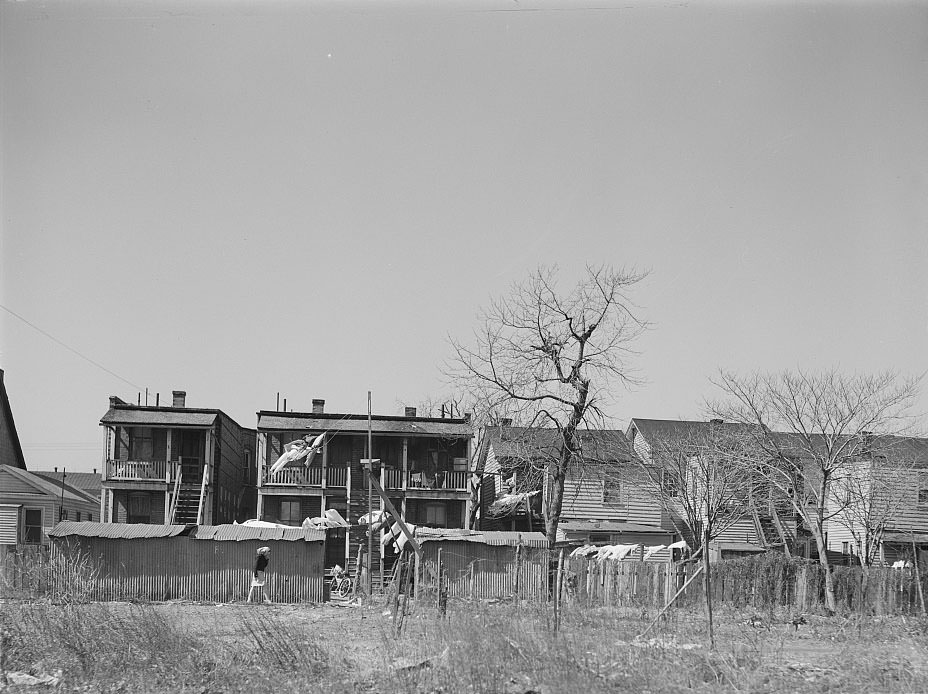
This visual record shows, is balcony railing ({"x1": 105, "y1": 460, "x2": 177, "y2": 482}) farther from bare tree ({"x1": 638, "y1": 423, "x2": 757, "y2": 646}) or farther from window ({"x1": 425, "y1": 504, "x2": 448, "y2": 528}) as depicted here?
bare tree ({"x1": 638, "y1": 423, "x2": 757, "y2": 646})

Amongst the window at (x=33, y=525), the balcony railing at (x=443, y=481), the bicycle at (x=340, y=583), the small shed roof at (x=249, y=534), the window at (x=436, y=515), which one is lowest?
the bicycle at (x=340, y=583)

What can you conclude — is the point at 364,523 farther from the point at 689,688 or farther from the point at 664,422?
the point at 689,688

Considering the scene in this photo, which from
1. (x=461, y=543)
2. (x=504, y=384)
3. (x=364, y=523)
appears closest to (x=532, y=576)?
(x=461, y=543)

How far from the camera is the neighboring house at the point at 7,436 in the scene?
48466 mm

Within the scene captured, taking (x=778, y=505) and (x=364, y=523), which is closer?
(x=364, y=523)

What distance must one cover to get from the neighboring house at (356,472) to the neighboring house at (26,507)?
30.7ft

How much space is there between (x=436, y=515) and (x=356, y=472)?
379cm

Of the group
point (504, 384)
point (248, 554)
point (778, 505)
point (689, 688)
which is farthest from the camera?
point (778, 505)

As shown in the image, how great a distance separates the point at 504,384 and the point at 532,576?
621 cm

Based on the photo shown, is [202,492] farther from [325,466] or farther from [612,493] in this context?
[612,493]

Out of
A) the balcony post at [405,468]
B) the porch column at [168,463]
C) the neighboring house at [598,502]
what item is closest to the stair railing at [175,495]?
the porch column at [168,463]

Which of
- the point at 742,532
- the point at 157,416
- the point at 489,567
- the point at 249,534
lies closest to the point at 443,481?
the point at 157,416

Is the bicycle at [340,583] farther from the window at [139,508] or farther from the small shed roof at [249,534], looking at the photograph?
the window at [139,508]

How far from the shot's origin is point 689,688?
1291 cm
